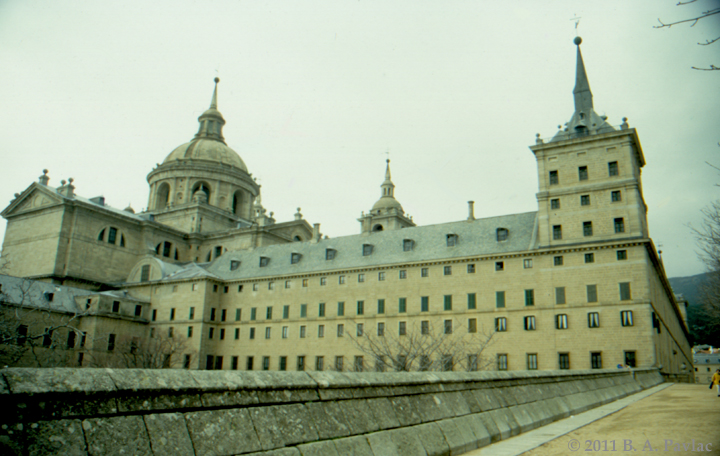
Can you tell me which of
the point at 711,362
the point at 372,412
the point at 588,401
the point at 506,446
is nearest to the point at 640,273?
the point at 588,401

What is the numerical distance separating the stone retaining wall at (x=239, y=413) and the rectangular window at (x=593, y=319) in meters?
36.9

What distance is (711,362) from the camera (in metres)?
102

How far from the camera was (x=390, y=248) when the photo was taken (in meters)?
53.7

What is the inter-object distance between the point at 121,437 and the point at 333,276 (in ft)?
165

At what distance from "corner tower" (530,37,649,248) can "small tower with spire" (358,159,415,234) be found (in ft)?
107

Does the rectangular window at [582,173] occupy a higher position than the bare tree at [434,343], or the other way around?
the rectangular window at [582,173]

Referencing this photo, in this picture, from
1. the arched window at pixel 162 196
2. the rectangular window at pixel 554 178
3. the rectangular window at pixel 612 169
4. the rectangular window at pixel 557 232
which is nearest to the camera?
the rectangular window at pixel 612 169

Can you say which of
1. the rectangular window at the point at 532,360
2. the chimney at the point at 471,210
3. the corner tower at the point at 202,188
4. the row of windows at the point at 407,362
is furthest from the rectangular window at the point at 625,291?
the corner tower at the point at 202,188

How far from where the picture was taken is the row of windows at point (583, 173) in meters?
44.4

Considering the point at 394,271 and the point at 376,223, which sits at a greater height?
the point at 376,223

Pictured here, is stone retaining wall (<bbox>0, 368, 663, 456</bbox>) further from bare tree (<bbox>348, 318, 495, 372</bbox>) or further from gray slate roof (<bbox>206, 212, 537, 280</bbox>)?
gray slate roof (<bbox>206, 212, 537, 280</bbox>)

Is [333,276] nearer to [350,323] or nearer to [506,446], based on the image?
[350,323]

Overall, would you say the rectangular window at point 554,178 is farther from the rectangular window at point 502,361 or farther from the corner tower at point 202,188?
the corner tower at point 202,188

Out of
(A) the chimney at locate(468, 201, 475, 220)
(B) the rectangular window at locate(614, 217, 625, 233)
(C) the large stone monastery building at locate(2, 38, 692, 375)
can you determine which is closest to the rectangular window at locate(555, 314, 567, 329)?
(C) the large stone monastery building at locate(2, 38, 692, 375)
